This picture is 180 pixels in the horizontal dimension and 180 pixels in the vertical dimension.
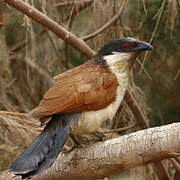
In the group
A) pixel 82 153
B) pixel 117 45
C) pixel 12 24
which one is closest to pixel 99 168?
pixel 82 153

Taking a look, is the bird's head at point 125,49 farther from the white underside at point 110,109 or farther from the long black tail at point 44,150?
the long black tail at point 44,150

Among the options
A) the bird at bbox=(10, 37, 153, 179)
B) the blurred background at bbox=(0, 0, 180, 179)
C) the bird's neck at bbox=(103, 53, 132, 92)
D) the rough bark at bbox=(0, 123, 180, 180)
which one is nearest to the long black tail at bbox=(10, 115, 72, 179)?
the bird at bbox=(10, 37, 153, 179)

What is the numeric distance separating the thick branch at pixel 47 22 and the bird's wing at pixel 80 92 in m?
0.55

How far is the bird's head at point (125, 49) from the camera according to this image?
3.02 metres

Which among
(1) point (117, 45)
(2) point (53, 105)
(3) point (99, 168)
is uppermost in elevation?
(1) point (117, 45)

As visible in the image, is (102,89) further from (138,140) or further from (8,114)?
(8,114)

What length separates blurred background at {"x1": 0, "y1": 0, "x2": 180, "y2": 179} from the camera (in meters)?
3.62

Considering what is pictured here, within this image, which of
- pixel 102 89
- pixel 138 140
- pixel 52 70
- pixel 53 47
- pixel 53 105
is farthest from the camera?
pixel 52 70

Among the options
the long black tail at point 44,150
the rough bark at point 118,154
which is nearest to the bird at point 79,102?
the long black tail at point 44,150

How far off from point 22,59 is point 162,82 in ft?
3.94

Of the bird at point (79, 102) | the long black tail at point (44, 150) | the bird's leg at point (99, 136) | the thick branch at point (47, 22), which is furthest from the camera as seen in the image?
the thick branch at point (47, 22)

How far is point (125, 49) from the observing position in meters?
3.04

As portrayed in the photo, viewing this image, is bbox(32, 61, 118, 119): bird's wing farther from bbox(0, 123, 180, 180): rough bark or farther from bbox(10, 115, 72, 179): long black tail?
bbox(0, 123, 180, 180): rough bark

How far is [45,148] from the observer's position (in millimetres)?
2645
